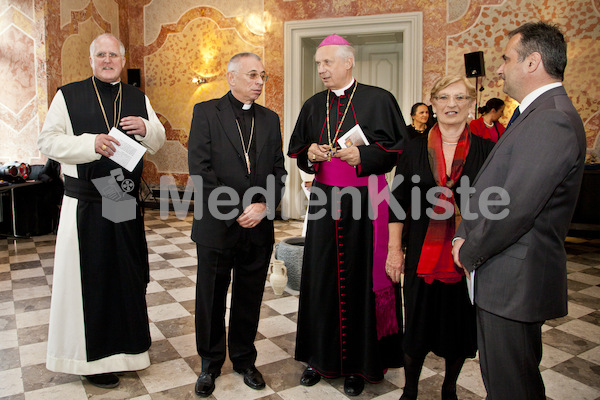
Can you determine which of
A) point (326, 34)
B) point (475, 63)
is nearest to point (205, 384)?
point (475, 63)

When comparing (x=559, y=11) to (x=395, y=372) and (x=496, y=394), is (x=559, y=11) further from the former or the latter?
(x=496, y=394)

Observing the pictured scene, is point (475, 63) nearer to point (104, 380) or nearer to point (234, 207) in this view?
point (234, 207)

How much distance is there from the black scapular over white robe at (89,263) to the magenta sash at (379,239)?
1145 millimetres

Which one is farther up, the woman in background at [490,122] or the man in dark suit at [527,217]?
the woman in background at [490,122]

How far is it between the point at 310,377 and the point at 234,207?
107cm

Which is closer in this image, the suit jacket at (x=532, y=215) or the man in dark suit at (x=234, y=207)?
the suit jacket at (x=532, y=215)

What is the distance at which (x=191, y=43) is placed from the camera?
9.00 metres

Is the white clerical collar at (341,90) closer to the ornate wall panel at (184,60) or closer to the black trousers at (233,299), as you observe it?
the black trousers at (233,299)

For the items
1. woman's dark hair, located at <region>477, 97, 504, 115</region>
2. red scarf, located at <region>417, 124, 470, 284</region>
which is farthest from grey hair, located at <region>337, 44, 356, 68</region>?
woman's dark hair, located at <region>477, 97, 504, 115</region>

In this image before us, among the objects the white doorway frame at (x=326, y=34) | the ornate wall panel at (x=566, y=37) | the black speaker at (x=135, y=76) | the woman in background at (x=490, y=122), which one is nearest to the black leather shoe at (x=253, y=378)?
the woman in background at (x=490, y=122)

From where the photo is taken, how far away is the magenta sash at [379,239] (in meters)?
2.62

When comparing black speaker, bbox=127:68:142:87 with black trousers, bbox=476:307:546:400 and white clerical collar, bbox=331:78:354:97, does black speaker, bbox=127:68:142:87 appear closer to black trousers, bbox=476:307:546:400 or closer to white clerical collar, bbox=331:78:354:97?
white clerical collar, bbox=331:78:354:97

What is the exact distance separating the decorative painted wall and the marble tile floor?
3583 millimetres

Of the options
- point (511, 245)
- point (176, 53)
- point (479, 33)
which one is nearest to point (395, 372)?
point (511, 245)
